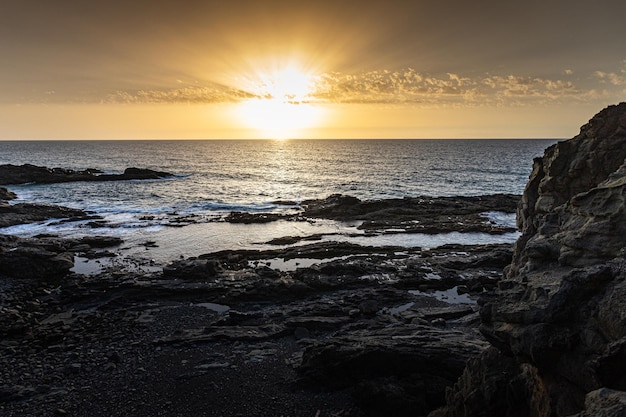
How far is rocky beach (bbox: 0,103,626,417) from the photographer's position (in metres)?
9.14

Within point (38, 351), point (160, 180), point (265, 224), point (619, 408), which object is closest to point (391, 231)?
point (265, 224)

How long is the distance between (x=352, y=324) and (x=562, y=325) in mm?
12842

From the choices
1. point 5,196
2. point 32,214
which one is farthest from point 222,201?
point 5,196

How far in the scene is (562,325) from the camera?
352 inches

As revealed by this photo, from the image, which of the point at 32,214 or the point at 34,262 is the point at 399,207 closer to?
the point at 34,262

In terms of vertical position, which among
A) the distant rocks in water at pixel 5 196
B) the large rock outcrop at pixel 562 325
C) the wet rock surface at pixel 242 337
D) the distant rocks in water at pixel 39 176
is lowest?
the wet rock surface at pixel 242 337

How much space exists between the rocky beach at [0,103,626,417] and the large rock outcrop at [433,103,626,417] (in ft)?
0.12

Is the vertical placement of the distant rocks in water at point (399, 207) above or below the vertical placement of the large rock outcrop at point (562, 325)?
below

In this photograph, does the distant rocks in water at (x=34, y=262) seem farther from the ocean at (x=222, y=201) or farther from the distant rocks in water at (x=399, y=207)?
the distant rocks in water at (x=399, y=207)

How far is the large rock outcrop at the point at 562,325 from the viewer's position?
8062 mm

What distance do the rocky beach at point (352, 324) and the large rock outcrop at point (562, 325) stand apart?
1.4 inches

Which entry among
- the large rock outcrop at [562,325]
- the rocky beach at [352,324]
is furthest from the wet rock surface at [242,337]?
the large rock outcrop at [562,325]

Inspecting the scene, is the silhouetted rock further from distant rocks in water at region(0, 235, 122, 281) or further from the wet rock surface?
the wet rock surface

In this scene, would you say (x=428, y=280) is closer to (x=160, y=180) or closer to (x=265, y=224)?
(x=265, y=224)
